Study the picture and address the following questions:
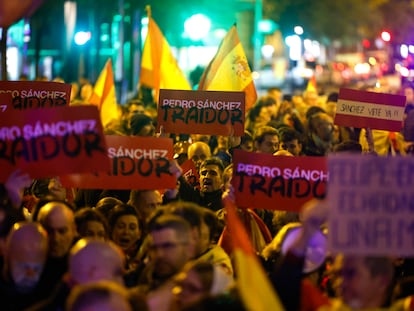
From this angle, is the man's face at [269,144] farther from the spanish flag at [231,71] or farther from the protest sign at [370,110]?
the spanish flag at [231,71]

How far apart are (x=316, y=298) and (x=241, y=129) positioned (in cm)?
538

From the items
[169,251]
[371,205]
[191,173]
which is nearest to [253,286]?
[371,205]

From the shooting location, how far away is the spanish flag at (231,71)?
13.6 metres

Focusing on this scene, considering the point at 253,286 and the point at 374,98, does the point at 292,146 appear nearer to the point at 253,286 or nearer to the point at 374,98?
the point at 374,98

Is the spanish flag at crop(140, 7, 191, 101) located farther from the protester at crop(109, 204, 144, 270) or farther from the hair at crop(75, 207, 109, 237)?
the hair at crop(75, 207, 109, 237)

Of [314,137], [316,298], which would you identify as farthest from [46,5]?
[316,298]

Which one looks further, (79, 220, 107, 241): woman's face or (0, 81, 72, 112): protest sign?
(0, 81, 72, 112): protest sign

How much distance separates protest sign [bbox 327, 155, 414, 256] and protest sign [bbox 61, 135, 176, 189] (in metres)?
2.50

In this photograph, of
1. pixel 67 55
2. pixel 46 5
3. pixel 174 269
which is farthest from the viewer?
pixel 67 55

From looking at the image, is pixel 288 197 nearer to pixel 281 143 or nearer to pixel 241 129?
pixel 241 129

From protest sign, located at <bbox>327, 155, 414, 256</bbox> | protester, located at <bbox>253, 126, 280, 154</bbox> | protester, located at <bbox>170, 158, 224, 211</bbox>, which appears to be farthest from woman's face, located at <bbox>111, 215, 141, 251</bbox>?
protester, located at <bbox>253, 126, 280, 154</bbox>

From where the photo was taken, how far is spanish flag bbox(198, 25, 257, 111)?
13.6 meters

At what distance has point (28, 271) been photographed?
6.00m

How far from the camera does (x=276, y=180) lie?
25.1 feet
